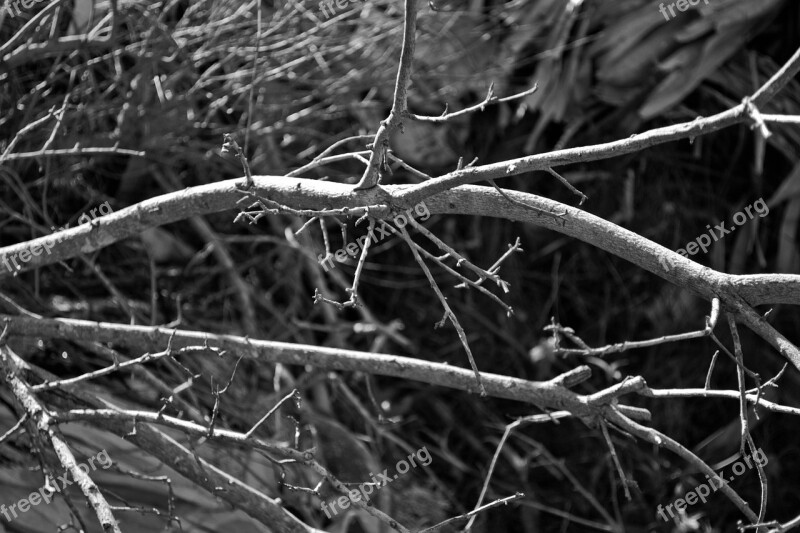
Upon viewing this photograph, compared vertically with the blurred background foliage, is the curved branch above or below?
above

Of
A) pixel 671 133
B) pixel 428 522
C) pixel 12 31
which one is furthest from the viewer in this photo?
pixel 428 522

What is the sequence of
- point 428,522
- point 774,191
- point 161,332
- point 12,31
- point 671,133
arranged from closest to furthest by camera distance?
1. point 671,133
2. point 161,332
3. point 12,31
4. point 428,522
5. point 774,191

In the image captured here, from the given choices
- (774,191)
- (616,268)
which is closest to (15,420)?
(616,268)

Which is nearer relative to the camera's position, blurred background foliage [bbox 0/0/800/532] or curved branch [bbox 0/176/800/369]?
curved branch [bbox 0/176/800/369]

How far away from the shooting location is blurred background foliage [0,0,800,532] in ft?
9.50

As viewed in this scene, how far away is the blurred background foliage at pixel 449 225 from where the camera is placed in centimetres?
289

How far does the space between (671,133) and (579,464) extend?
2.42 meters

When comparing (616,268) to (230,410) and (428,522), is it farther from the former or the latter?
(230,410)

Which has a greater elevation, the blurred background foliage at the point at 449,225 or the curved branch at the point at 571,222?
the curved branch at the point at 571,222

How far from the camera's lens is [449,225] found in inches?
148

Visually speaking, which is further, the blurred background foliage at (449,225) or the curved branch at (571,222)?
the blurred background foliage at (449,225)

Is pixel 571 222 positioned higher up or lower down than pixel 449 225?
higher up

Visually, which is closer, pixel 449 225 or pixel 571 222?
pixel 571 222

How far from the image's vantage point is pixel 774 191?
3400 millimetres
